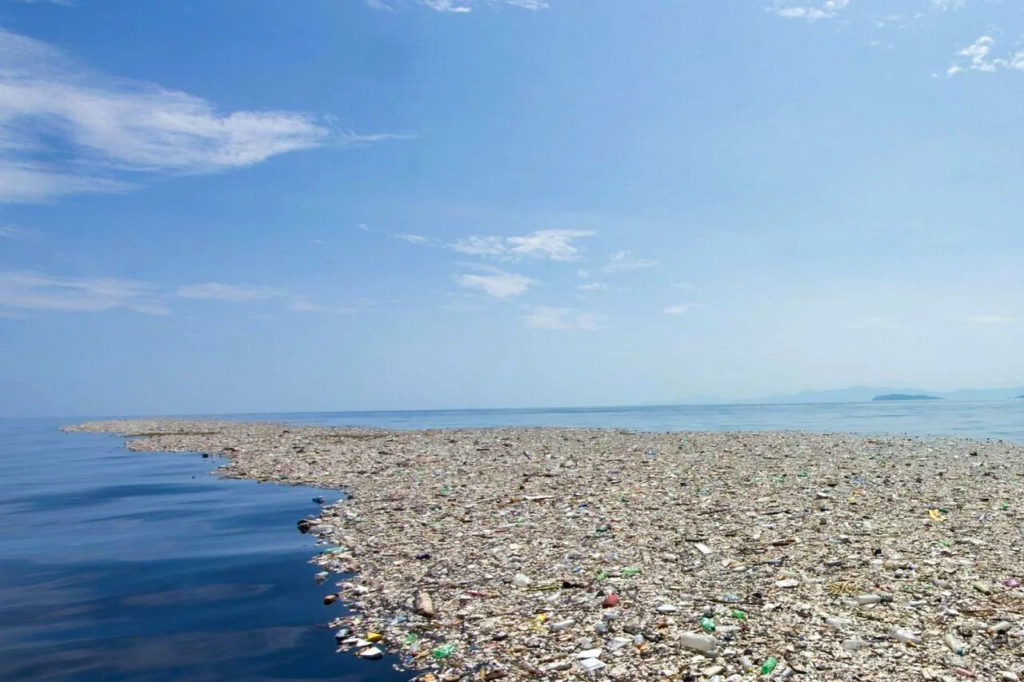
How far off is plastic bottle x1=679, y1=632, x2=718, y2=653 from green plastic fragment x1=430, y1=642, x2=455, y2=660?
2502 millimetres

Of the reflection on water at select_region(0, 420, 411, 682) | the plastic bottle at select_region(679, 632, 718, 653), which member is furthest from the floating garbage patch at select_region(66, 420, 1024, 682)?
the reflection on water at select_region(0, 420, 411, 682)

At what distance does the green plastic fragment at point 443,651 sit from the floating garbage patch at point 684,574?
49 millimetres

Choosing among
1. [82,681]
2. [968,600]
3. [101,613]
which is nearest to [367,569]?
[101,613]

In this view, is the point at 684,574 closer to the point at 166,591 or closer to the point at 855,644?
the point at 855,644

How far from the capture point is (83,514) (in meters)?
18.3

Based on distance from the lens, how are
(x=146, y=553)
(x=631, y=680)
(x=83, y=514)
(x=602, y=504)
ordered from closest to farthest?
(x=631, y=680) < (x=146, y=553) < (x=602, y=504) < (x=83, y=514)

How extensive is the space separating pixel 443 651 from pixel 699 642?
276 centimetres

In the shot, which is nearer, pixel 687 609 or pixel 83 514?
pixel 687 609

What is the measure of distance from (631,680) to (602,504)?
331 inches

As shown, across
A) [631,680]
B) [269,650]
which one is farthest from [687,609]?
[269,650]

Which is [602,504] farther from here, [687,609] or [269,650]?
[269,650]

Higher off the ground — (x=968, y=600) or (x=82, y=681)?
(x=968, y=600)

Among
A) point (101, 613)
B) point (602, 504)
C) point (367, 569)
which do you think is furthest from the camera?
point (602, 504)

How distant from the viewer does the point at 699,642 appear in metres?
7.13
